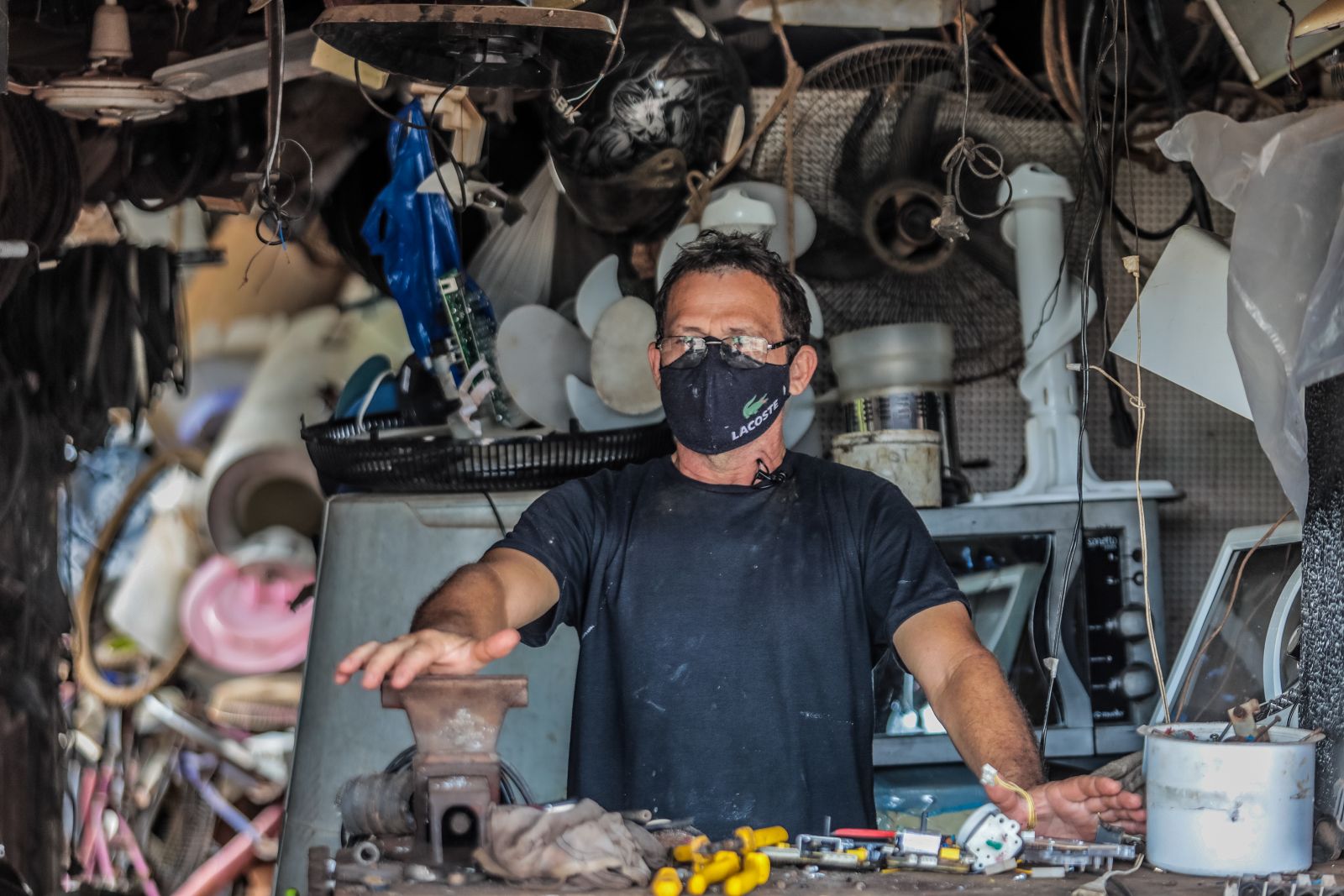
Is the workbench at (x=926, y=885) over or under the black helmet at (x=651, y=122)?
under

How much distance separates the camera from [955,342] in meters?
3.64

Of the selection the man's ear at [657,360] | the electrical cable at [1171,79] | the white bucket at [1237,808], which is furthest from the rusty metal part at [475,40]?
the electrical cable at [1171,79]

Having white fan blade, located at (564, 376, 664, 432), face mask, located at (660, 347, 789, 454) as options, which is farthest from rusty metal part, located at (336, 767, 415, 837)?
white fan blade, located at (564, 376, 664, 432)

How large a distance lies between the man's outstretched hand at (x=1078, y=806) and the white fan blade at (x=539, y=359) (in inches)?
70.6

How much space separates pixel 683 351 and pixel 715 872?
1.21m

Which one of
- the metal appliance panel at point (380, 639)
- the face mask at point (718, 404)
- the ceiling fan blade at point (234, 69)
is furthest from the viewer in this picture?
the metal appliance panel at point (380, 639)

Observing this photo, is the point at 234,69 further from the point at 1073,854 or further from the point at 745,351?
the point at 1073,854

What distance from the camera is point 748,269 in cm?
270

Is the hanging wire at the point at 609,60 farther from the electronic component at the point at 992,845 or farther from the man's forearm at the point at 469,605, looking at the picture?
the electronic component at the point at 992,845

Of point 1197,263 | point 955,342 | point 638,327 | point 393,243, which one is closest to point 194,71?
point 393,243

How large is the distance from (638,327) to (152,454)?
1.72m

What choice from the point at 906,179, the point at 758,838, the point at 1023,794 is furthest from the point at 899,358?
the point at 758,838

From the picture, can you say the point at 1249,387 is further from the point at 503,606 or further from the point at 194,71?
the point at 194,71

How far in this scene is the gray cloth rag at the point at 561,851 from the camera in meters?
1.56
